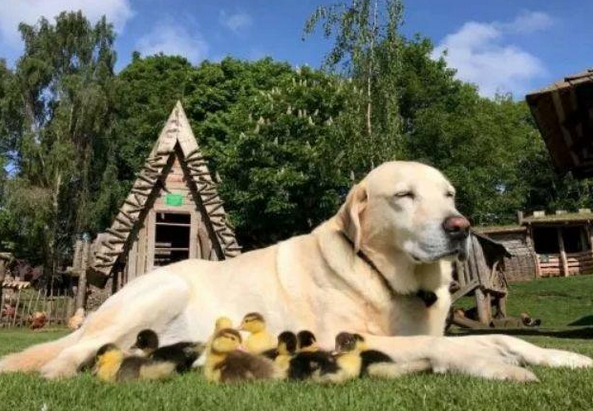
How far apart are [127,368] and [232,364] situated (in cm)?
73

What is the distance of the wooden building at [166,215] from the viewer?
648 inches

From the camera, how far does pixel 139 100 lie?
4741 cm

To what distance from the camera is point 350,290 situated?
4707 mm

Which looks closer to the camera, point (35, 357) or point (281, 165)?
point (35, 357)

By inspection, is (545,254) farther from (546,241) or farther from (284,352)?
(284,352)

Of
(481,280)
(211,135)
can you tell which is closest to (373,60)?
(481,280)

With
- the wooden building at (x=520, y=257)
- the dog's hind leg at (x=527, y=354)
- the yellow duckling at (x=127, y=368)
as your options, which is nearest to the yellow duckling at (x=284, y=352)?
the yellow duckling at (x=127, y=368)

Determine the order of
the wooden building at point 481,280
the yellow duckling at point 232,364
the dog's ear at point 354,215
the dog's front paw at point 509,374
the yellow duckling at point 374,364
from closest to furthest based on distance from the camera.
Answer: the dog's front paw at point 509,374, the yellow duckling at point 374,364, the yellow duckling at point 232,364, the dog's ear at point 354,215, the wooden building at point 481,280

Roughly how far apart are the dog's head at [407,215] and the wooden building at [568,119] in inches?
239

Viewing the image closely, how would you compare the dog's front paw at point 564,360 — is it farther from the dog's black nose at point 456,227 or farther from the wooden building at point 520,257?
the wooden building at point 520,257

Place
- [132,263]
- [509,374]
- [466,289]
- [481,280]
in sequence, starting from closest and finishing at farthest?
[509,374]
[132,263]
[466,289]
[481,280]

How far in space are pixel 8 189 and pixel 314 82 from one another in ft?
66.7

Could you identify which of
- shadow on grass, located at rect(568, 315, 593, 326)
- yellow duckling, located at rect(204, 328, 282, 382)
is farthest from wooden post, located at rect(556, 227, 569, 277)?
yellow duckling, located at rect(204, 328, 282, 382)

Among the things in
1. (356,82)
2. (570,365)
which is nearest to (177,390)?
(570,365)
